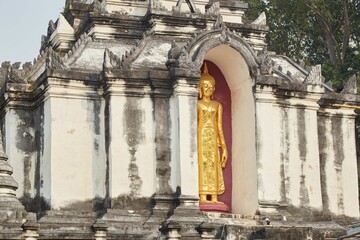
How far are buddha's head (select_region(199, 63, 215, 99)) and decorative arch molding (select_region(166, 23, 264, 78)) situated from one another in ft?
2.75

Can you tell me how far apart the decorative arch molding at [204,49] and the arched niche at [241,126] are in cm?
15

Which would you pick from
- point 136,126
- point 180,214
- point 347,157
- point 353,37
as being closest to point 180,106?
point 136,126

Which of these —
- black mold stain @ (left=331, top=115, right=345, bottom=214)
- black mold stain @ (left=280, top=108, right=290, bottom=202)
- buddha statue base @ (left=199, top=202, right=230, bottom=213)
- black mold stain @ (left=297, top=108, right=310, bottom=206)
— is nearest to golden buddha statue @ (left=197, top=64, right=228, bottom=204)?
buddha statue base @ (left=199, top=202, right=230, bottom=213)

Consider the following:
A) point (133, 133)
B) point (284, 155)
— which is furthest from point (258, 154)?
point (133, 133)

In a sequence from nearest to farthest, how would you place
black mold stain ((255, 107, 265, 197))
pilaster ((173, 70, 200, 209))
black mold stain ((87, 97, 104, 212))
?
pilaster ((173, 70, 200, 209)) < black mold stain ((87, 97, 104, 212)) < black mold stain ((255, 107, 265, 197))

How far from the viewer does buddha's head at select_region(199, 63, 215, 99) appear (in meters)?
19.0

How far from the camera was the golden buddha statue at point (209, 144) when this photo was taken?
18.8m

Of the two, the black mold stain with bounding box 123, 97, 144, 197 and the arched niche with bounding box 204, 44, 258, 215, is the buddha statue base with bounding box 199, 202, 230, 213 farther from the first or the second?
the black mold stain with bounding box 123, 97, 144, 197

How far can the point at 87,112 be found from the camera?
723 inches

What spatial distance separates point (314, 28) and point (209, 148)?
15.8m

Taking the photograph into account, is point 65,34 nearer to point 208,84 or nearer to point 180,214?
point 208,84

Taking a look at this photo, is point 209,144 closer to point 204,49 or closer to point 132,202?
point 204,49

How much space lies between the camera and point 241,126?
62.8 ft

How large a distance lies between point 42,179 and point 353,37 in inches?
725
